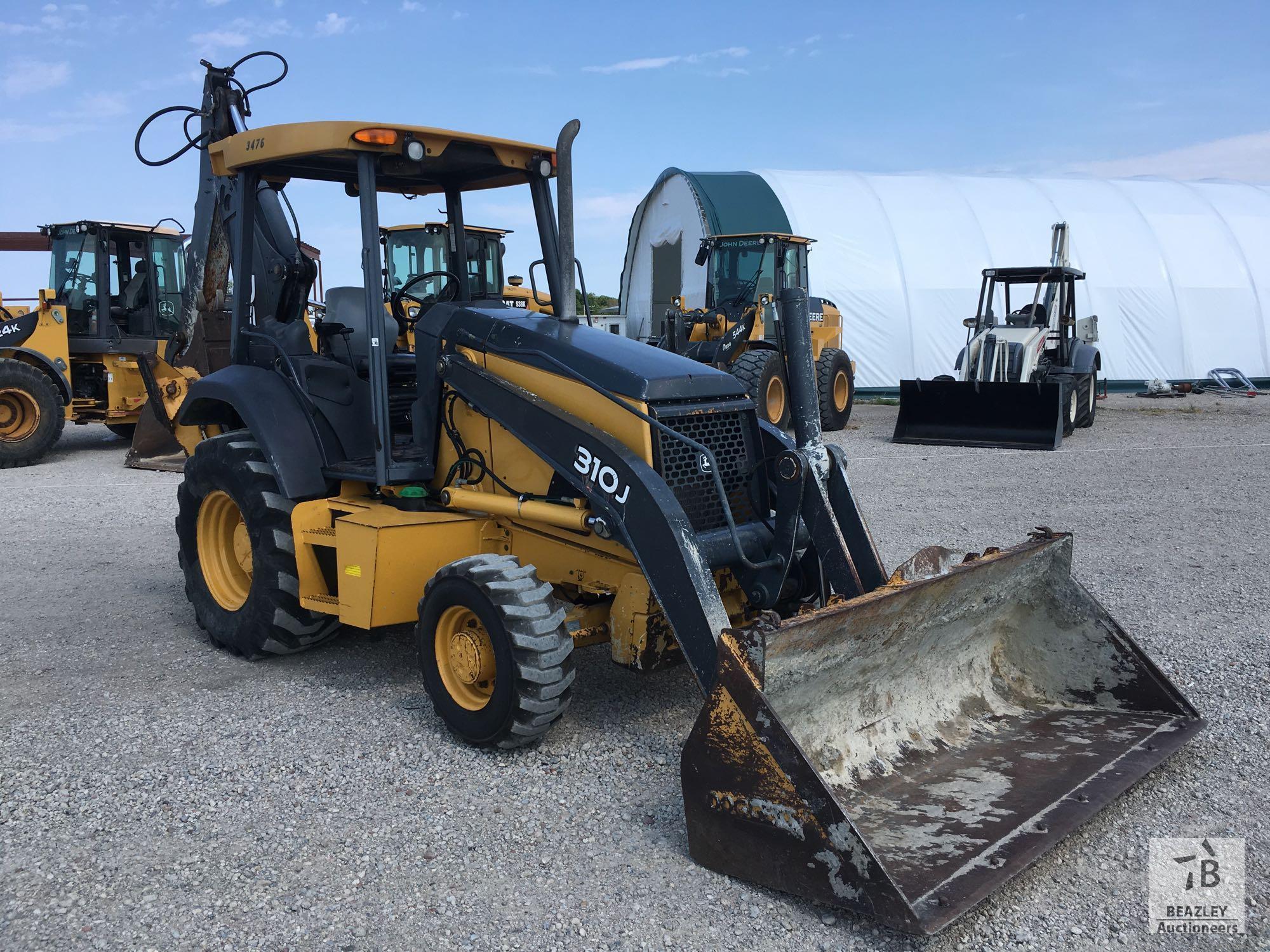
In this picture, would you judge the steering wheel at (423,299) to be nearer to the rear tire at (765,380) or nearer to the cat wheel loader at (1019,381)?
the rear tire at (765,380)

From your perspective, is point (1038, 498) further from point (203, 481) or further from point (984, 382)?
point (203, 481)

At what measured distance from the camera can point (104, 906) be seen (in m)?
3.04

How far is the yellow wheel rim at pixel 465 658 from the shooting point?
404 cm

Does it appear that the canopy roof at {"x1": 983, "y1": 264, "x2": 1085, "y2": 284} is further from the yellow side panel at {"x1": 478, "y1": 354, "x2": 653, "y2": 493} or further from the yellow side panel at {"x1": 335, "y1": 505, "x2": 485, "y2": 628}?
the yellow side panel at {"x1": 335, "y1": 505, "x2": 485, "y2": 628}

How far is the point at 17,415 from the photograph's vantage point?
1296cm

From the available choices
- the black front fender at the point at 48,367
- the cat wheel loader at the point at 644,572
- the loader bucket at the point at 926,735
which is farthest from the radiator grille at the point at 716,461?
the black front fender at the point at 48,367

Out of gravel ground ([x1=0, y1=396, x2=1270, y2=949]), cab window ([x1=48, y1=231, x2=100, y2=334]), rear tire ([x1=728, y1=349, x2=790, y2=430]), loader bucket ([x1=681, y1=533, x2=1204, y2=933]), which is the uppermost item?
cab window ([x1=48, y1=231, x2=100, y2=334])

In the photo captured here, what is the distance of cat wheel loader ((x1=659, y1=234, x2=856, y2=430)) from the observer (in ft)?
48.4

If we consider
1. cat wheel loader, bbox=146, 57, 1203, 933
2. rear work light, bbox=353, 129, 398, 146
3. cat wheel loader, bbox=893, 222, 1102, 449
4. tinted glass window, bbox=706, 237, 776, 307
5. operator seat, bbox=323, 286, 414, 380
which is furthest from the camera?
tinted glass window, bbox=706, 237, 776, 307

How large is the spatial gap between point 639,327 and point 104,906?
22.2 metres

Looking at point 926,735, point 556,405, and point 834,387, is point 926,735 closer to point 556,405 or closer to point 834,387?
point 556,405

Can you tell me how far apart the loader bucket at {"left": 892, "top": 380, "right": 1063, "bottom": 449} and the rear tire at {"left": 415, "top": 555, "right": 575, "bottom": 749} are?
423 inches

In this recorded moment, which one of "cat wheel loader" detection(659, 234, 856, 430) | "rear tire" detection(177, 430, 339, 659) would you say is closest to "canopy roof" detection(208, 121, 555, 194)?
"rear tire" detection(177, 430, 339, 659)

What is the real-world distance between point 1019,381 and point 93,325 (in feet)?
40.4
